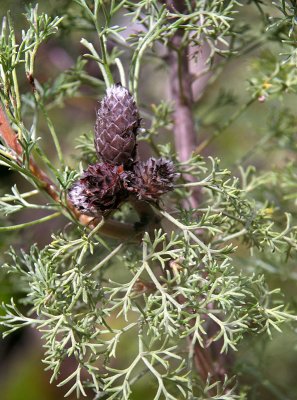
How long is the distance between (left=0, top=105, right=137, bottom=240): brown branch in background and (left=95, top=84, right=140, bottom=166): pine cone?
8 cm

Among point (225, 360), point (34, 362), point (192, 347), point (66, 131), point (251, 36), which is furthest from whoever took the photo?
point (66, 131)

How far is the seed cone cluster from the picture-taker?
65cm

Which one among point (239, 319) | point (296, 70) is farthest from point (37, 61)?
point (239, 319)

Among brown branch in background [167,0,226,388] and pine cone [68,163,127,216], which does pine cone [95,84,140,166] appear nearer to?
pine cone [68,163,127,216]

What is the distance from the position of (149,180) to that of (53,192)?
14 cm

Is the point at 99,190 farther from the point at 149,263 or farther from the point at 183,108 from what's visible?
the point at 183,108

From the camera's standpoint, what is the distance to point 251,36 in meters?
1.02

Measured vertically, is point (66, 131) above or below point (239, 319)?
below

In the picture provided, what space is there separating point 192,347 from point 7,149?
32 centimetres

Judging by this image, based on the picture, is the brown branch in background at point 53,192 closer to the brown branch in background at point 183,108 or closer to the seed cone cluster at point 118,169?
the seed cone cluster at point 118,169

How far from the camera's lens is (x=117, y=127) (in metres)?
0.66

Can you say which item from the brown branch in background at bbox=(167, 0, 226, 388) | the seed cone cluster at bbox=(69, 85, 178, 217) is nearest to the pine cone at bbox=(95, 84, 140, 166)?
the seed cone cluster at bbox=(69, 85, 178, 217)

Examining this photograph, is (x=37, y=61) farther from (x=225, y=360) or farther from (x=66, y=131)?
(x=225, y=360)

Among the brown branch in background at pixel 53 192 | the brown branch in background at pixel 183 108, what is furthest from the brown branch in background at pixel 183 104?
the brown branch in background at pixel 53 192
